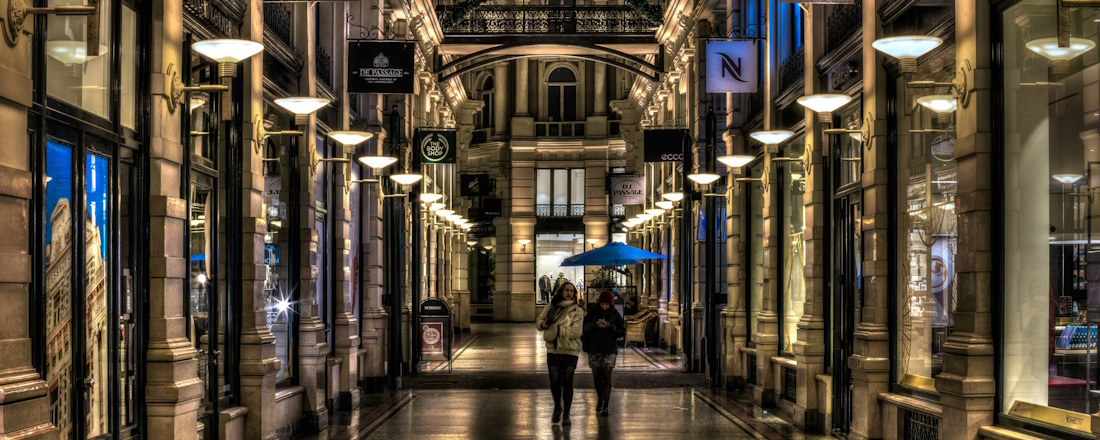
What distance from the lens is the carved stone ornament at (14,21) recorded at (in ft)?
20.8

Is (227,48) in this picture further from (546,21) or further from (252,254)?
(546,21)

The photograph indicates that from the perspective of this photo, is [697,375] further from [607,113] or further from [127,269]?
[607,113]

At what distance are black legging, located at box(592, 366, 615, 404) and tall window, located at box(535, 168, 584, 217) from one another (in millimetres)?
36157

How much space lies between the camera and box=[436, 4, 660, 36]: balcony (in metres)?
29.4

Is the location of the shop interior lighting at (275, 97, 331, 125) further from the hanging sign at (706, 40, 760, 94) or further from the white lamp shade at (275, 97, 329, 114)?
the hanging sign at (706, 40, 760, 94)

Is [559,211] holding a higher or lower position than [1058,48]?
lower

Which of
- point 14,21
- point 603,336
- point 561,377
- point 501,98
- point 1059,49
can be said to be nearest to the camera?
point 14,21

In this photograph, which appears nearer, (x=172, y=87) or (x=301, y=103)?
(x=172, y=87)

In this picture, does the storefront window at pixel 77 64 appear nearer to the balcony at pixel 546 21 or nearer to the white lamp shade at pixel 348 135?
the white lamp shade at pixel 348 135

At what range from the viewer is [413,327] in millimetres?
23359

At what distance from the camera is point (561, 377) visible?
15.6m

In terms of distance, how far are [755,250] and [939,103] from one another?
9416 mm

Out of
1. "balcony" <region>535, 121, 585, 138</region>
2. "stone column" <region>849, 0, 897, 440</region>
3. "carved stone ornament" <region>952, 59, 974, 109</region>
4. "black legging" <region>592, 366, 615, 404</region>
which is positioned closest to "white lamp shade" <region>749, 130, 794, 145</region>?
"stone column" <region>849, 0, 897, 440</region>

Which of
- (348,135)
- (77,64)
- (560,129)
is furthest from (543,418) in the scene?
(560,129)
